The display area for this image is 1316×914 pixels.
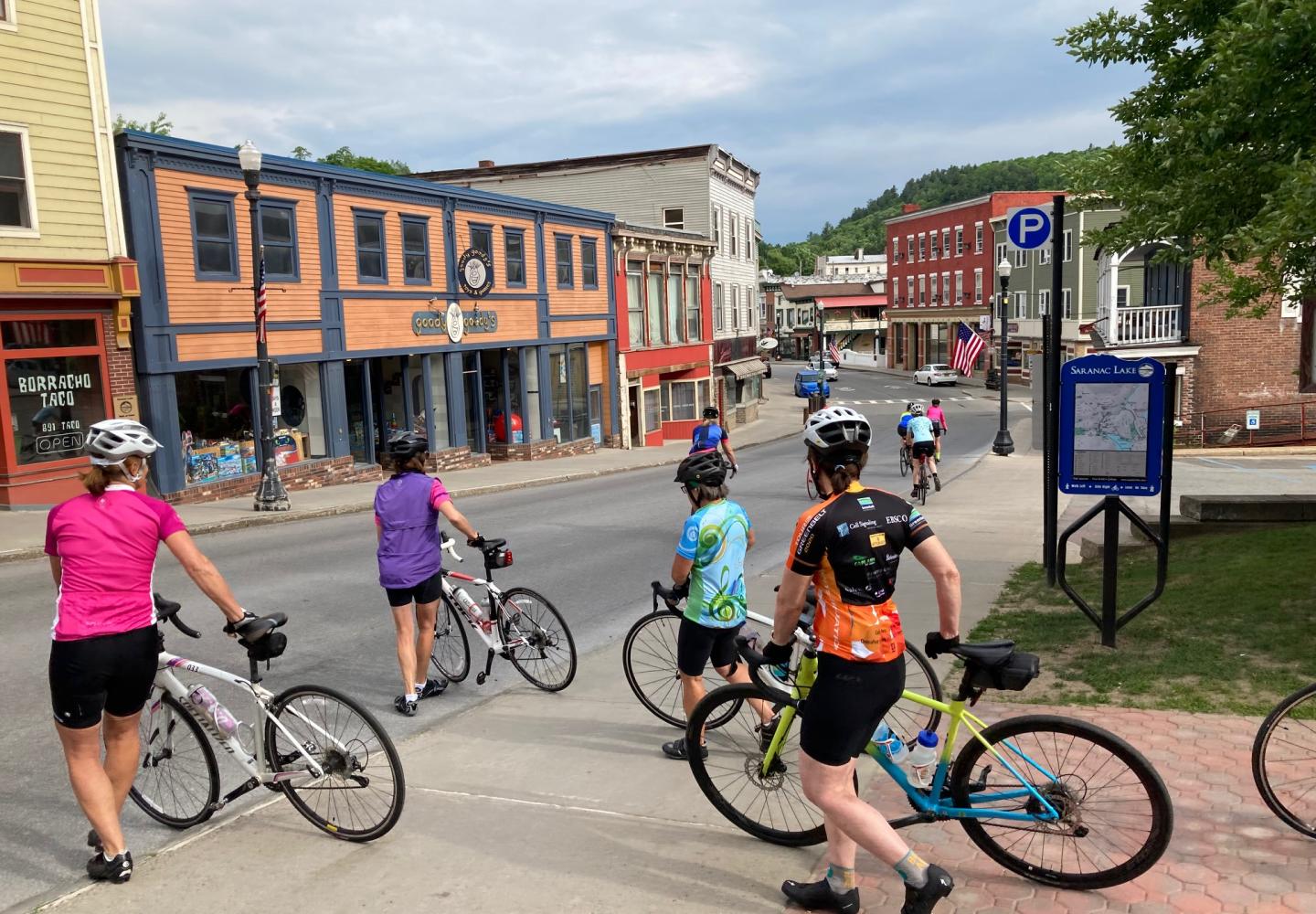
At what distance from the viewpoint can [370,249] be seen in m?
24.9

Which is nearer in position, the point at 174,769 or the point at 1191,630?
the point at 174,769

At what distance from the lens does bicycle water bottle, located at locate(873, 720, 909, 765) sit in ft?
14.5

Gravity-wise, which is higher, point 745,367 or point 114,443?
point 114,443

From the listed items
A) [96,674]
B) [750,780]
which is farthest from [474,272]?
[750,780]

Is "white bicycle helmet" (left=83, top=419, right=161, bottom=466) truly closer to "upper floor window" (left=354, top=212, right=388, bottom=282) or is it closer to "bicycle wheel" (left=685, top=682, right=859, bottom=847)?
"bicycle wheel" (left=685, top=682, right=859, bottom=847)

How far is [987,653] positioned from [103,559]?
3867mm

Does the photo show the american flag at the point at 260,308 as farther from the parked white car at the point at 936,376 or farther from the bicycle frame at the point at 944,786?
the parked white car at the point at 936,376

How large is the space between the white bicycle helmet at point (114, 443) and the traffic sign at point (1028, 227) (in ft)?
33.3

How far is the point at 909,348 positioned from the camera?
259 feet

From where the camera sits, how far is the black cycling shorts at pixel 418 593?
7062mm

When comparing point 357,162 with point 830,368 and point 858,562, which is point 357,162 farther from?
point 858,562

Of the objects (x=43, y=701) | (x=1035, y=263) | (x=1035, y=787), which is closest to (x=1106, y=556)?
(x=1035, y=787)

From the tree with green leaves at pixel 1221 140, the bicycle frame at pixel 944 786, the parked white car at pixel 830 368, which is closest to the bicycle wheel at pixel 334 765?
the bicycle frame at pixel 944 786

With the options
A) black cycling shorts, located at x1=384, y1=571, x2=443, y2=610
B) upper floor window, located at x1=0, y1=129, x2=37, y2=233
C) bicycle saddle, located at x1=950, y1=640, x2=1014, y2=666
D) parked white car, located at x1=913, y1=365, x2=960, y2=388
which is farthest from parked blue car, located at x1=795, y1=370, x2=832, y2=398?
bicycle saddle, located at x1=950, y1=640, x2=1014, y2=666
